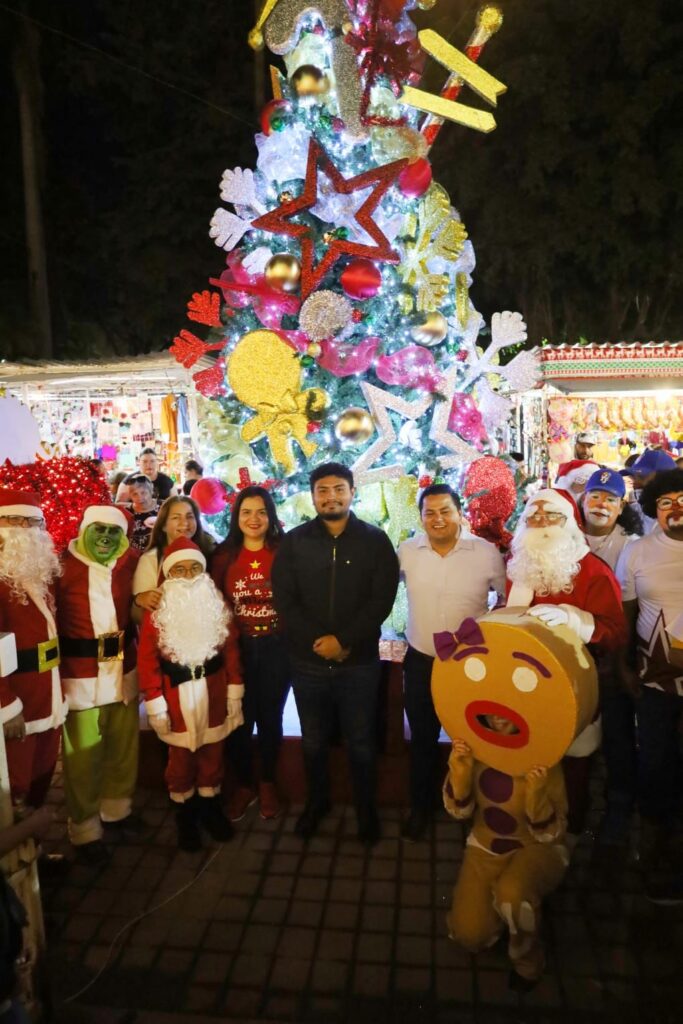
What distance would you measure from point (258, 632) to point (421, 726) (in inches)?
39.7

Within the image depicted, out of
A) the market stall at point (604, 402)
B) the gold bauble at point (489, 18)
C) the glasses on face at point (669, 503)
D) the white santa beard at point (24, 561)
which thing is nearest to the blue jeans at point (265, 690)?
the white santa beard at point (24, 561)

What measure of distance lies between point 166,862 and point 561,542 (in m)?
2.55

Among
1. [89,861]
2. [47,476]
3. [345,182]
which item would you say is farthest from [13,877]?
[345,182]

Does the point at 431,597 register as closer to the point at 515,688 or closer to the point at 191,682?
the point at 515,688

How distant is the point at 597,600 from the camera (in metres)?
3.04

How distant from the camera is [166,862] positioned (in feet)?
11.7

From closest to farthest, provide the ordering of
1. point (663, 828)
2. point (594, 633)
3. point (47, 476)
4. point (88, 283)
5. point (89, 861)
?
point (594, 633) < point (663, 828) < point (89, 861) < point (47, 476) < point (88, 283)

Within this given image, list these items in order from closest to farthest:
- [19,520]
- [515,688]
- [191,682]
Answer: [515,688]
[19,520]
[191,682]

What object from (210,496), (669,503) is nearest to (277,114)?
(210,496)

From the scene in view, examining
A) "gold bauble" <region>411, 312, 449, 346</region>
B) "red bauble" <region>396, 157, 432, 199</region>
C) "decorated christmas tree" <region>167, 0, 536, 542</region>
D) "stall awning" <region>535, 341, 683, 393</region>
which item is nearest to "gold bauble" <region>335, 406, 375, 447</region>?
"decorated christmas tree" <region>167, 0, 536, 542</region>

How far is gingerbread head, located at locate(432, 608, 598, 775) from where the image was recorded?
8.33 feet

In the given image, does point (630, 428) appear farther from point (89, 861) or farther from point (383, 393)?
point (89, 861)

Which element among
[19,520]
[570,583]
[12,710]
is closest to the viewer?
[12,710]

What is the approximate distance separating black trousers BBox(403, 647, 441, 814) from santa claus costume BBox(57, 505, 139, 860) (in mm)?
1506
